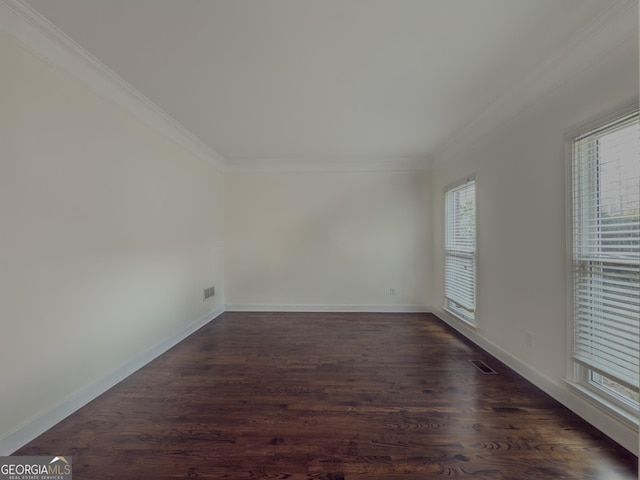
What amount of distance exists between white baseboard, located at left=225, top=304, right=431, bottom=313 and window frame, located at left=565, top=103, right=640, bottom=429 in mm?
2527

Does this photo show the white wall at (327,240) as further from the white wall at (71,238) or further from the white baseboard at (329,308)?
the white wall at (71,238)

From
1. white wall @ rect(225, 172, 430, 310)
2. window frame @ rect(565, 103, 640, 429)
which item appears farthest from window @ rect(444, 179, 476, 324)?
window frame @ rect(565, 103, 640, 429)

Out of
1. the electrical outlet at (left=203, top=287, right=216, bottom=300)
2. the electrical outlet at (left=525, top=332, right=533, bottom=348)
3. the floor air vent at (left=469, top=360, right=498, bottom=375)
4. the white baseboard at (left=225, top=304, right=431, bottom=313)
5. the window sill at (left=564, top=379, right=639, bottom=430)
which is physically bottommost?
the floor air vent at (left=469, top=360, right=498, bottom=375)

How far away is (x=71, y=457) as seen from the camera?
4.93 feet

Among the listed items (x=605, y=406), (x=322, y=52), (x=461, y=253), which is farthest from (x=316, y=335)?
(x=322, y=52)

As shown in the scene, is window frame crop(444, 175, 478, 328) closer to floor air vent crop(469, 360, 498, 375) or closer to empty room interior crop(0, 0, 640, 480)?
empty room interior crop(0, 0, 640, 480)

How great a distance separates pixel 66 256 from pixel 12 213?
1.37 feet

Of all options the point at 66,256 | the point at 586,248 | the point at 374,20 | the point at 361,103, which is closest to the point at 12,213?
the point at 66,256

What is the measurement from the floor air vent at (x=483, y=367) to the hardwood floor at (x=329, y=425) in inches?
2.5

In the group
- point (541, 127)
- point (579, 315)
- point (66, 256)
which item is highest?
point (541, 127)

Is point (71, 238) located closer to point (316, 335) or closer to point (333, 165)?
point (316, 335)

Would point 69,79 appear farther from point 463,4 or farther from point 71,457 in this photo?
point 463,4

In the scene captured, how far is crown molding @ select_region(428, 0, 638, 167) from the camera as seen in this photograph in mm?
1506

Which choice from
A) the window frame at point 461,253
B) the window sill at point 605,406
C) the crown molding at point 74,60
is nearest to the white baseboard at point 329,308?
the window frame at point 461,253
